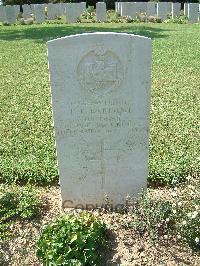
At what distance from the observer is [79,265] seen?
348 centimetres

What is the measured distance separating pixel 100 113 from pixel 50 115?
3621 mm

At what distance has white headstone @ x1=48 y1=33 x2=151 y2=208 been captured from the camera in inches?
148

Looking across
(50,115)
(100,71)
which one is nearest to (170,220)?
(100,71)

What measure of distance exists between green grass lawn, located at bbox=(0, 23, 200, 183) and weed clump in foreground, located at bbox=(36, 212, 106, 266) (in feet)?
4.34

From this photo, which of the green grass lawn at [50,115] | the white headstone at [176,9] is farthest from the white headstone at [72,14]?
the green grass lawn at [50,115]

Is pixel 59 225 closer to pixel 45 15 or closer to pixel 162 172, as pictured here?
pixel 162 172

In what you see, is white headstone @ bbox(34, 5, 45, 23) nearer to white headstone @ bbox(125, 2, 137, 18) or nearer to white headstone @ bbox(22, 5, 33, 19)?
white headstone @ bbox(22, 5, 33, 19)

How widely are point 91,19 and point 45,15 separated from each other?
9.74 ft

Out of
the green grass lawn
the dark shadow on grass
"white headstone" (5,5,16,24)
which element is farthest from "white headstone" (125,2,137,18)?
the green grass lawn

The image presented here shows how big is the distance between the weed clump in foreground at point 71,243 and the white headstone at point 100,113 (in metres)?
0.64

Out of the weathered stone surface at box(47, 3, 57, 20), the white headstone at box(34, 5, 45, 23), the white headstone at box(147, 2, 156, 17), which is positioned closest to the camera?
the white headstone at box(34, 5, 45, 23)

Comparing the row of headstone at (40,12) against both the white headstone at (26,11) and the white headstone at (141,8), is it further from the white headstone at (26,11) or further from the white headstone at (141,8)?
the white headstone at (141,8)

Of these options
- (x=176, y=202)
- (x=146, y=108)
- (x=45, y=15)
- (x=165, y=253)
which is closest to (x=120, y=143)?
(x=146, y=108)

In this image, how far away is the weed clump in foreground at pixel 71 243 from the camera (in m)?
3.54
